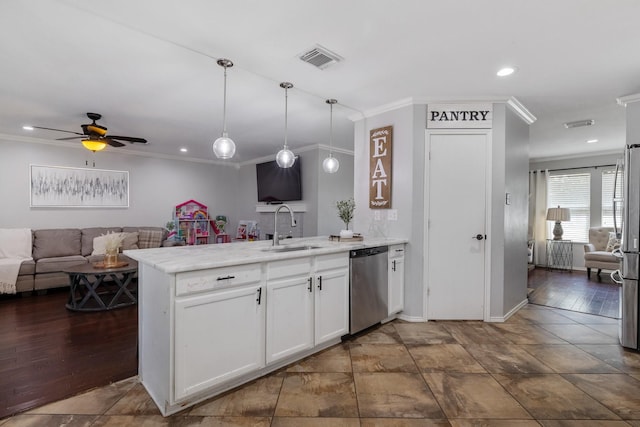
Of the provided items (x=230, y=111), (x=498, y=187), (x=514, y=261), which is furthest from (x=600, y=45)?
(x=230, y=111)

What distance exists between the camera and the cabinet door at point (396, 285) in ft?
10.9

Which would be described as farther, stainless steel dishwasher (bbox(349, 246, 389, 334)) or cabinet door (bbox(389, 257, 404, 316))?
cabinet door (bbox(389, 257, 404, 316))

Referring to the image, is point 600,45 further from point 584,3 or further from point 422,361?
point 422,361

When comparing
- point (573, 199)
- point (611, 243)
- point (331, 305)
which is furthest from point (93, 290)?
point (573, 199)

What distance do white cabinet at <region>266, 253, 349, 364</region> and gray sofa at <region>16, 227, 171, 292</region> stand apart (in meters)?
4.09

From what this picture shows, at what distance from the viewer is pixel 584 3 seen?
73.5 inches

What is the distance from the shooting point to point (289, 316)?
2.41 m

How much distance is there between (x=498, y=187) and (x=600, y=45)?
145cm

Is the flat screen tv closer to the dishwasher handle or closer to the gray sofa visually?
the gray sofa

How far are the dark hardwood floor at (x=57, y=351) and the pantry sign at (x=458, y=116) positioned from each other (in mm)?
3643

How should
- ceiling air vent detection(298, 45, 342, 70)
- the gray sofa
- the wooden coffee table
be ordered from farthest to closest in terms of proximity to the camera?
the gray sofa, the wooden coffee table, ceiling air vent detection(298, 45, 342, 70)

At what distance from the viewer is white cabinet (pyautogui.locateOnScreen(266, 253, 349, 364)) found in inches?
90.7

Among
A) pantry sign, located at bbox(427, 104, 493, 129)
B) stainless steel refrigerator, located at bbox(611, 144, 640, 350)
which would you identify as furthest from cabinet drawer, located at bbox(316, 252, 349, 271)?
stainless steel refrigerator, located at bbox(611, 144, 640, 350)

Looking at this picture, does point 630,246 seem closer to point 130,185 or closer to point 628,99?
point 628,99
